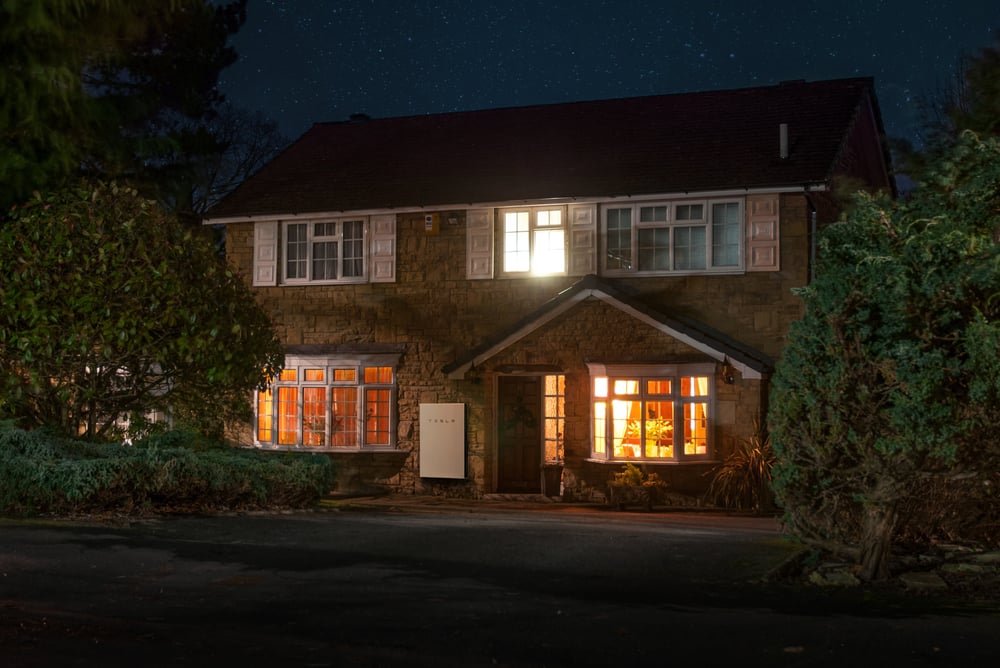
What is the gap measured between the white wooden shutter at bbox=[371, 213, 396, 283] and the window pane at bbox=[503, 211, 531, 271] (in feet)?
7.43

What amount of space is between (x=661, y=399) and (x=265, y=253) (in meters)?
8.80

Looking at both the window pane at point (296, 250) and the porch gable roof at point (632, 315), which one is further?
the window pane at point (296, 250)

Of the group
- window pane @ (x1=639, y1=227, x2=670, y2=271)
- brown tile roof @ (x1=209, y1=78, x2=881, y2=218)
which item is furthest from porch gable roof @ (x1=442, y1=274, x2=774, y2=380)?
brown tile roof @ (x1=209, y1=78, x2=881, y2=218)

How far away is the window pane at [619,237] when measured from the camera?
21.9 m

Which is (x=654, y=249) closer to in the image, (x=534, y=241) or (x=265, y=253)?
(x=534, y=241)

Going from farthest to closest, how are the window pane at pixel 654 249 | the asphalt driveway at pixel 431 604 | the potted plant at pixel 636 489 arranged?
1. the window pane at pixel 654 249
2. the potted plant at pixel 636 489
3. the asphalt driveway at pixel 431 604

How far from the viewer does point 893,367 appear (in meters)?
10.1

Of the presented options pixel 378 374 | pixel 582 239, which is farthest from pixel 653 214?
pixel 378 374

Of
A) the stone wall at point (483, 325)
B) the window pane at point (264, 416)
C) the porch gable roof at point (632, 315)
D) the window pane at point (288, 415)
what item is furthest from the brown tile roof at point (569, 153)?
the window pane at point (264, 416)

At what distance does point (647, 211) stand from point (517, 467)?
5.22m

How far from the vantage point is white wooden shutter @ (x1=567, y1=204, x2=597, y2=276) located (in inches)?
866

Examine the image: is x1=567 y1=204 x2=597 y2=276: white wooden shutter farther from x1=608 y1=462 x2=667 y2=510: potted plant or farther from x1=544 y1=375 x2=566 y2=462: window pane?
x1=608 y1=462 x2=667 y2=510: potted plant

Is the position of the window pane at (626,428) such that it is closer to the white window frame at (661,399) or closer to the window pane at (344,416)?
the white window frame at (661,399)

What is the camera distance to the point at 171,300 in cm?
1652
